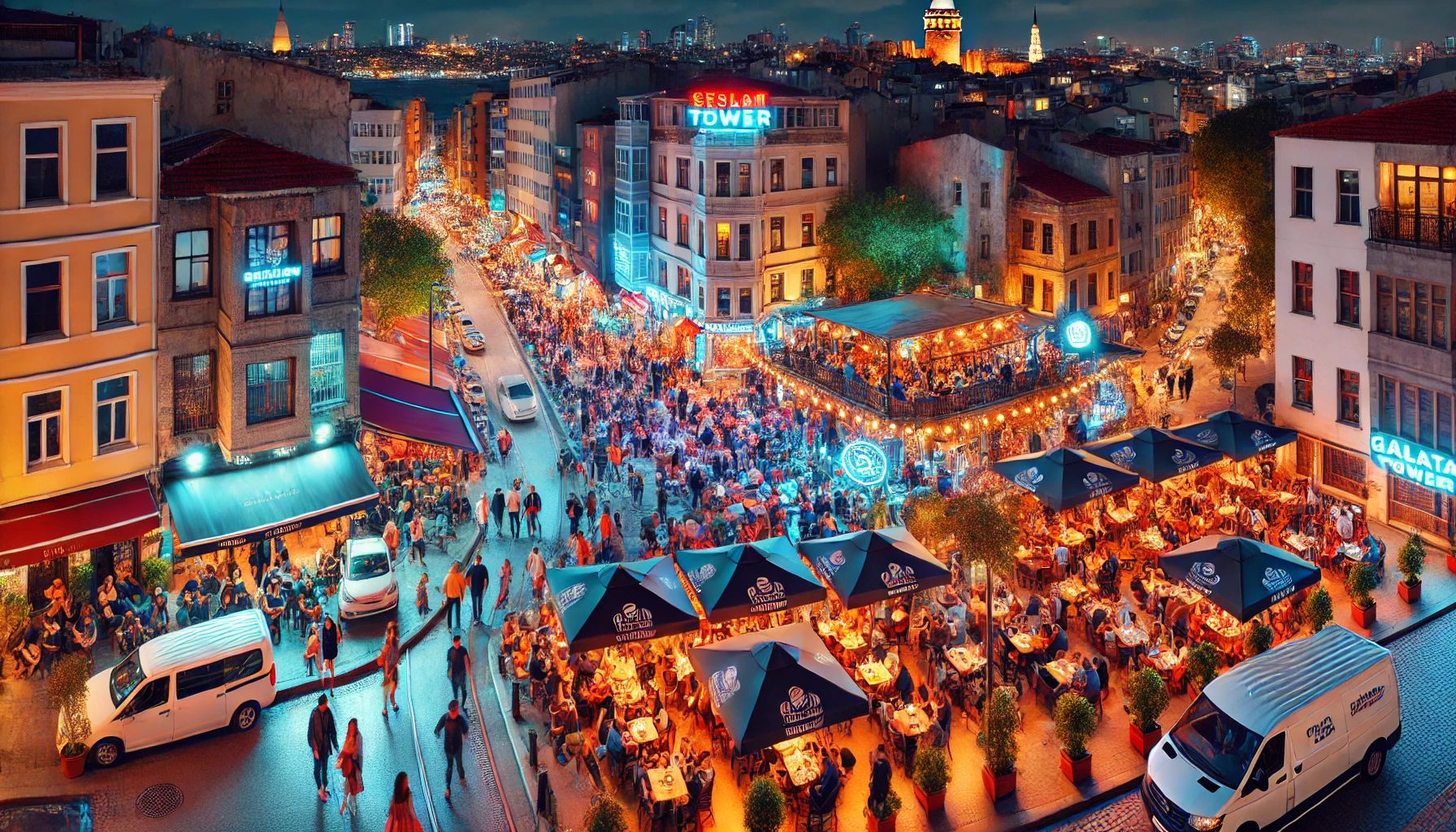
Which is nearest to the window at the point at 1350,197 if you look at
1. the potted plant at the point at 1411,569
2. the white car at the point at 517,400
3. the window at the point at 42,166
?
the potted plant at the point at 1411,569

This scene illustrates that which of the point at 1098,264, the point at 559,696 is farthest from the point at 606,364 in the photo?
the point at 559,696

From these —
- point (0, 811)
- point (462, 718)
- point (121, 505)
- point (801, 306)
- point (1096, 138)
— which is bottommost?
point (0, 811)

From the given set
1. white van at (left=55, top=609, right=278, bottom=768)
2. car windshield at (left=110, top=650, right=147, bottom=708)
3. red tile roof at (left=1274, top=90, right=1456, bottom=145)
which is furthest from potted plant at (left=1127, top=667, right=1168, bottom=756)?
car windshield at (left=110, top=650, right=147, bottom=708)

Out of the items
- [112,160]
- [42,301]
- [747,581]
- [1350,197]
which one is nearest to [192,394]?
[42,301]

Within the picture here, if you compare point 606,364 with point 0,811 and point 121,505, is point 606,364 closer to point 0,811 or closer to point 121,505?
point 121,505

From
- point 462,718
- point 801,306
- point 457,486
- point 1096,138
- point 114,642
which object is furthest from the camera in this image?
point 1096,138

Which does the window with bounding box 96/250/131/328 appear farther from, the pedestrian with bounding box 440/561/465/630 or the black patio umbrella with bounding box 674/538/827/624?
the black patio umbrella with bounding box 674/538/827/624

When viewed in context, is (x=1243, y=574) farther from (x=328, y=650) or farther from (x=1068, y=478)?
(x=328, y=650)
